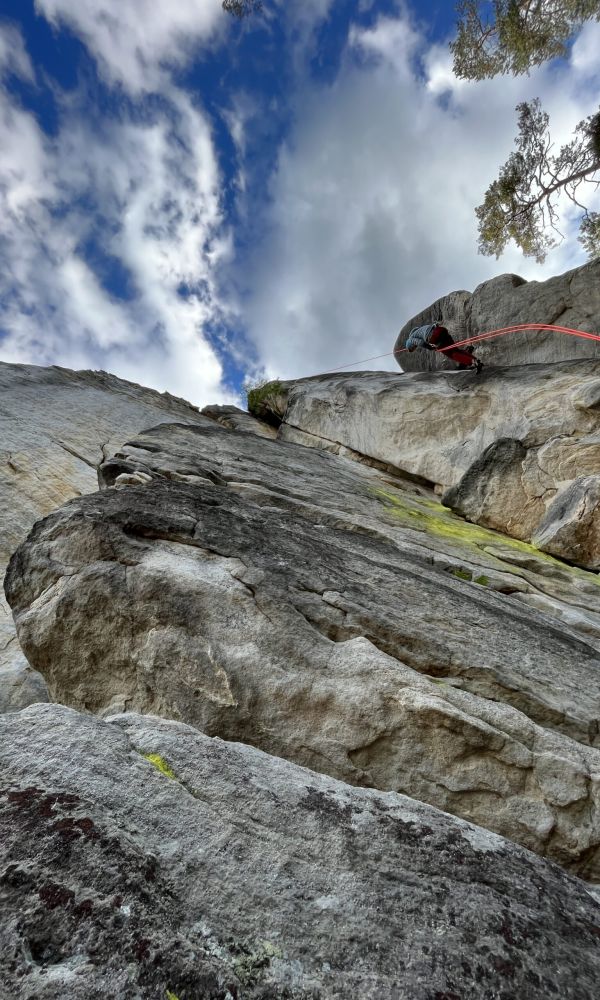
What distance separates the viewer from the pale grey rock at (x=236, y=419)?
82.9ft

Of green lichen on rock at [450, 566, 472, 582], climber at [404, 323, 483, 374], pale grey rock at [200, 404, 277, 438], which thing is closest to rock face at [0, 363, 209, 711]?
pale grey rock at [200, 404, 277, 438]

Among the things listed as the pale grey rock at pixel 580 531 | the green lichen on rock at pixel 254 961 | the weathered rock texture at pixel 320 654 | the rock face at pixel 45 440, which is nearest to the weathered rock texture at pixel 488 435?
the pale grey rock at pixel 580 531

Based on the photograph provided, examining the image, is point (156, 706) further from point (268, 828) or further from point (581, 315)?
point (581, 315)

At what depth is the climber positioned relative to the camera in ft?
73.8

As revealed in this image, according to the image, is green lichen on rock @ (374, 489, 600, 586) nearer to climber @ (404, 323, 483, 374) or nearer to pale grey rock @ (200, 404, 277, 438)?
climber @ (404, 323, 483, 374)

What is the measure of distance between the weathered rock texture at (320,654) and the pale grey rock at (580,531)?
4.93 metres

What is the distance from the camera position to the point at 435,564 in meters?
10.1

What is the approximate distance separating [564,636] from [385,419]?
15.2 metres

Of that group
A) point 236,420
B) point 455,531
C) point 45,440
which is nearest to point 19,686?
point 45,440

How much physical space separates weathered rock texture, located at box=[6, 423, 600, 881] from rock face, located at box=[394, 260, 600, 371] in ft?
57.2

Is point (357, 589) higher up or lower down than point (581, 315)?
lower down

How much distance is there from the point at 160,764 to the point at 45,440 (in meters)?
10.6

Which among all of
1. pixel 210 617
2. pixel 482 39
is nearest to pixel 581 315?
pixel 482 39

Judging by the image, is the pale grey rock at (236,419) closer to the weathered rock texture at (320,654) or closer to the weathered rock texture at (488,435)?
the weathered rock texture at (488,435)
